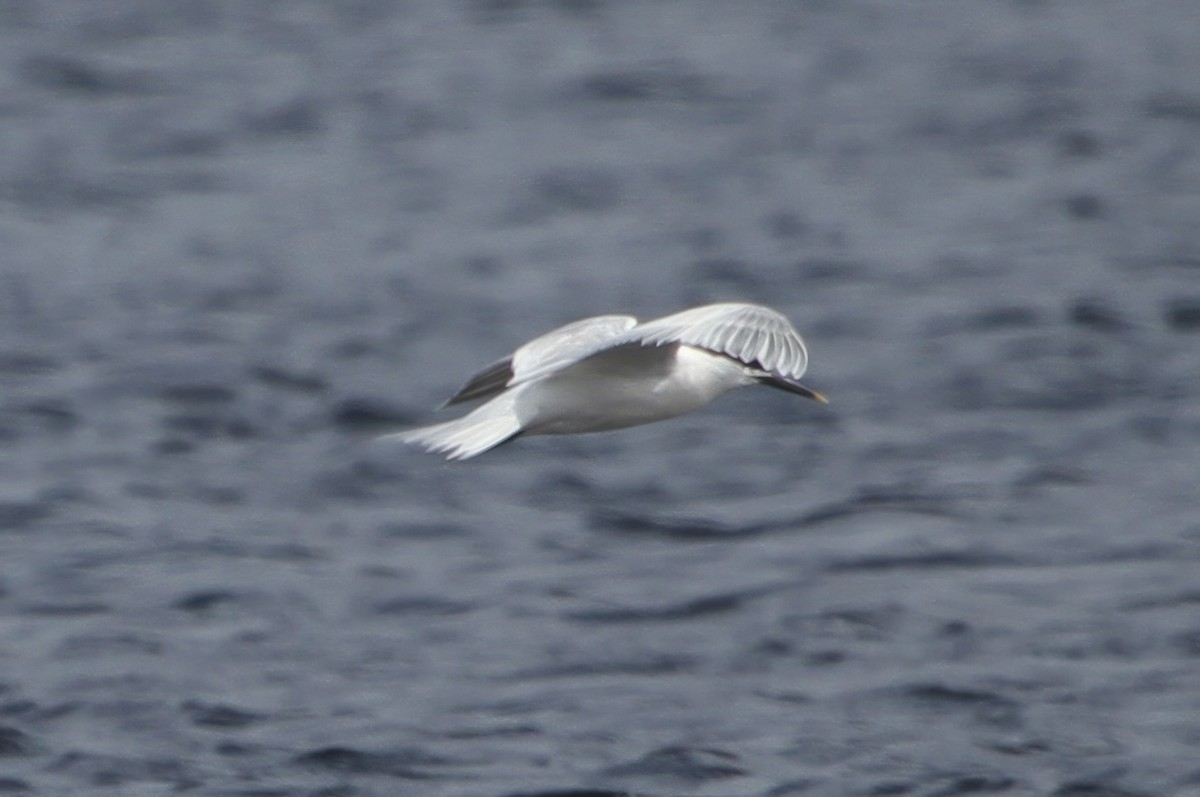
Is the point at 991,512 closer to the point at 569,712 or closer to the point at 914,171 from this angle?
the point at 569,712

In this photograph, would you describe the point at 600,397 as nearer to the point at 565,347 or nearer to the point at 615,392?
the point at 615,392

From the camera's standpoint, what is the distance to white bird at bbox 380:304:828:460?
27.5 feet

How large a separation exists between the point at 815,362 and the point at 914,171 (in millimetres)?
3868

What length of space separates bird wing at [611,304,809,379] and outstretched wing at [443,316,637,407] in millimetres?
319

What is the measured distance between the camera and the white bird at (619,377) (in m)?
8.37

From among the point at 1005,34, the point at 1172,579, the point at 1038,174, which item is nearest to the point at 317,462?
the point at 1172,579

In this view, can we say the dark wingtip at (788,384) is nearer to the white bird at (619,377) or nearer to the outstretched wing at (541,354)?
the white bird at (619,377)

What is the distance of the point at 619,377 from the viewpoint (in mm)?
8914

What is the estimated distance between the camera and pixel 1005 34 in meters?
22.3

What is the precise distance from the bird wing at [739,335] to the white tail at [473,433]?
0.62 metres

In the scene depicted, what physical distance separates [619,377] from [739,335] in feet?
2.15

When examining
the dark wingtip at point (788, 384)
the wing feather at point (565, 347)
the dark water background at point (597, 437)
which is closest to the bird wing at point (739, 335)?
the wing feather at point (565, 347)

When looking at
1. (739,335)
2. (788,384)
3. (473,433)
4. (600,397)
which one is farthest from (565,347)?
(788,384)

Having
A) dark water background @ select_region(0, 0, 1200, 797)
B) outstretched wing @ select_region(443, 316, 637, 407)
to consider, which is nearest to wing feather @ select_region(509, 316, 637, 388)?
outstretched wing @ select_region(443, 316, 637, 407)
